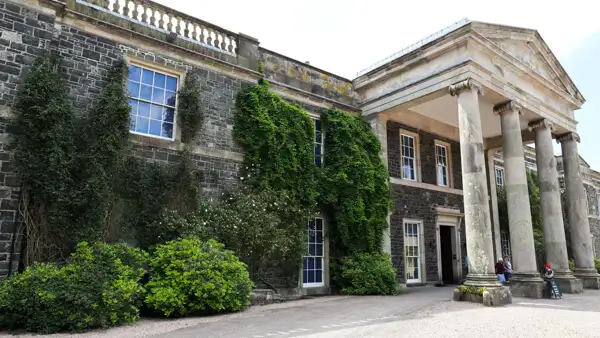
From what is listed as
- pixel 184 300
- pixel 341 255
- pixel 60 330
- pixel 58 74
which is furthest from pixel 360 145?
pixel 60 330

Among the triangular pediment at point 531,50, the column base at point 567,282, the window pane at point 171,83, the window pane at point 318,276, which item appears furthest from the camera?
the column base at point 567,282

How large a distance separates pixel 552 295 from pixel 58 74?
14.0 metres

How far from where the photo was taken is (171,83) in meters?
10.3

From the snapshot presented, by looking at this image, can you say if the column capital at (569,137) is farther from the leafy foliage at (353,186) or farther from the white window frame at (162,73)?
the white window frame at (162,73)

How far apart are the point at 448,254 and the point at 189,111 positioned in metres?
12.5

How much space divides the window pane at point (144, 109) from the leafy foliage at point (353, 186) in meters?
5.59

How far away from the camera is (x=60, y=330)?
625 centimetres

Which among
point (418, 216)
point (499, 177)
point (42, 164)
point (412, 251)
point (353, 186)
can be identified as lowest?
point (412, 251)

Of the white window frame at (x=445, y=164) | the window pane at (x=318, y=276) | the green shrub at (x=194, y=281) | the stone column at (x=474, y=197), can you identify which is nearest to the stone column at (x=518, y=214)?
the stone column at (x=474, y=197)

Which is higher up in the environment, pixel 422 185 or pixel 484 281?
pixel 422 185

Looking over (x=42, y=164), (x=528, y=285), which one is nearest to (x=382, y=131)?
(x=528, y=285)

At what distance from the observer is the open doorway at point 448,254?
Answer: 1656 cm

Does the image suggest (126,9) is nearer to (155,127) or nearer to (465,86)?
(155,127)

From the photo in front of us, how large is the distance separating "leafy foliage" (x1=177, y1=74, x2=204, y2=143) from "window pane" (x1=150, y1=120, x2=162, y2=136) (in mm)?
516
